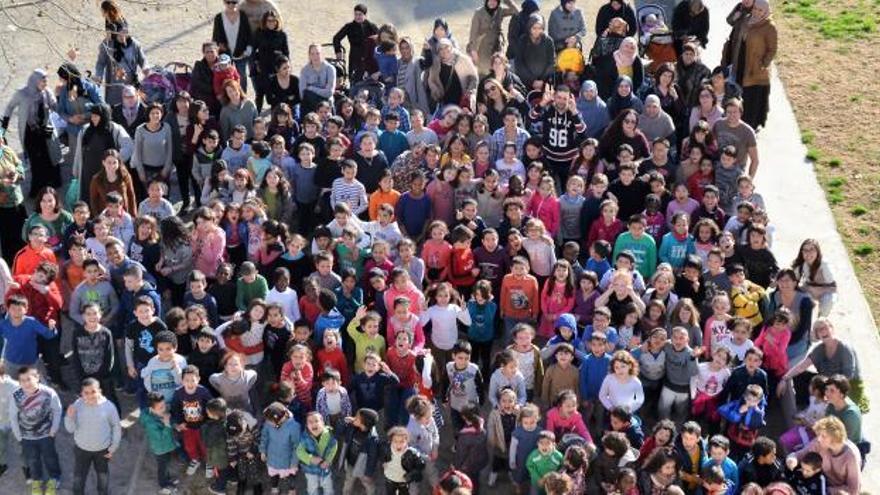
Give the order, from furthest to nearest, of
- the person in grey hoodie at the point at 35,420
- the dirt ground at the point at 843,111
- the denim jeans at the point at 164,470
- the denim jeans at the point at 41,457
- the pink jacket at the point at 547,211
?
the dirt ground at the point at 843,111, the pink jacket at the point at 547,211, the denim jeans at the point at 164,470, the denim jeans at the point at 41,457, the person in grey hoodie at the point at 35,420

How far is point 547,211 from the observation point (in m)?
13.9

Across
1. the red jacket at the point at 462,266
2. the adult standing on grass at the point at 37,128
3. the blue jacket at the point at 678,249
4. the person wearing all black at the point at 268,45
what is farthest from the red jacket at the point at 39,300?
the blue jacket at the point at 678,249

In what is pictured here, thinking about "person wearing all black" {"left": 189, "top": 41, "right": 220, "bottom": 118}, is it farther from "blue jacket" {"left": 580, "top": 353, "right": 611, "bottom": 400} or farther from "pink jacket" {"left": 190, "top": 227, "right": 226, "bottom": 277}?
"blue jacket" {"left": 580, "top": 353, "right": 611, "bottom": 400}

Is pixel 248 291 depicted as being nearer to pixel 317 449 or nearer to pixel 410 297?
pixel 410 297

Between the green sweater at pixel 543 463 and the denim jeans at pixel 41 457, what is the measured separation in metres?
4.15

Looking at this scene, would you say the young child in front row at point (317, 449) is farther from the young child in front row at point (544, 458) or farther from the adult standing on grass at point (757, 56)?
the adult standing on grass at point (757, 56)

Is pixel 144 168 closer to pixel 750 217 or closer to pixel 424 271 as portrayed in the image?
pixel 424 271

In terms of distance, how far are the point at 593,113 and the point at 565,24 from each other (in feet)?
8.52

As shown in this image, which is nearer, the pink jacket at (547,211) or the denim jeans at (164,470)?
the denim jeans at (164,470)

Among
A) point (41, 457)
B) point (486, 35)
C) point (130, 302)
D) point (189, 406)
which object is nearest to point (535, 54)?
point (486, 35)

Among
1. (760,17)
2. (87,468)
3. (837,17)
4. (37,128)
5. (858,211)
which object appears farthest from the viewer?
(837,17)

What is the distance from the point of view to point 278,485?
1163cm

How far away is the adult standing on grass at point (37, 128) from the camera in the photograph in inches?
603

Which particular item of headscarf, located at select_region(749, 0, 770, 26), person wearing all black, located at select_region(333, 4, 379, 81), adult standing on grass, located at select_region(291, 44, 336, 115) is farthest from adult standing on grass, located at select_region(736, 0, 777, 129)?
adult standing on grass, located at select_region(291, 44, 336, 115)
